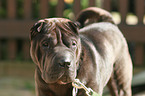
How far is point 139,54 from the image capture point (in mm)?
5727

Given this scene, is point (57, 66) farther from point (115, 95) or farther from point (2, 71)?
point (2, 71)

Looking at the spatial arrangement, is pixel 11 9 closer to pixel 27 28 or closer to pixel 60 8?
pixel 27 28

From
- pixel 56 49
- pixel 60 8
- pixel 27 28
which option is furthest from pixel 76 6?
pixel 56 49

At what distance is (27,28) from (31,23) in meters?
0.14

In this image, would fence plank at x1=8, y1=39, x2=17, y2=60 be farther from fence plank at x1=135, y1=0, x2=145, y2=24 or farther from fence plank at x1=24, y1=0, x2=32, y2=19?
fence plank at x1=135, y1=0, x2=145, y2=24

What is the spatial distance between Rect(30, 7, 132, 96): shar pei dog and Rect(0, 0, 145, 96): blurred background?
104 inches

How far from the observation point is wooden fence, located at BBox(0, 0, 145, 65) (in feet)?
18.5

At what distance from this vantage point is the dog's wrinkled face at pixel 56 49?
1922 mm

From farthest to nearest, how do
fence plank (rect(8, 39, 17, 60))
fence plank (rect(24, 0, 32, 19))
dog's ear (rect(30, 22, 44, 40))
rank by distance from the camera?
fence plank (rect(8, 39, 17, 60)), fence plank (rect(24, 0, 32, 19)), dog's ear (rect(30, 22, 44, 40))

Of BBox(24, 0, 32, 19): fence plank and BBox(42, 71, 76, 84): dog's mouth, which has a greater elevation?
BBox(24, 0, 32, 19): fence plank

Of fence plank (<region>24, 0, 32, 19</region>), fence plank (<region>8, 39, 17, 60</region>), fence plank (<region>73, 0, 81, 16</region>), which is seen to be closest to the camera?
fence plank (<region>73, 0, 81, 16</region>)

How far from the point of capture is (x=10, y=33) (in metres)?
5.88

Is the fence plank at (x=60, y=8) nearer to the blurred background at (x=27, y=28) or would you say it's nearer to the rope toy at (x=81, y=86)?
the blurred background at (x=27, y=28)

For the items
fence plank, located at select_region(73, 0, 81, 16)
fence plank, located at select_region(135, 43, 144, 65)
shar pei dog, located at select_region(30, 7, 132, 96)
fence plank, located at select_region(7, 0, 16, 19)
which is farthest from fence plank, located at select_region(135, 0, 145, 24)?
shar pei dog, located at select_region(30, 7, 132, 96)
